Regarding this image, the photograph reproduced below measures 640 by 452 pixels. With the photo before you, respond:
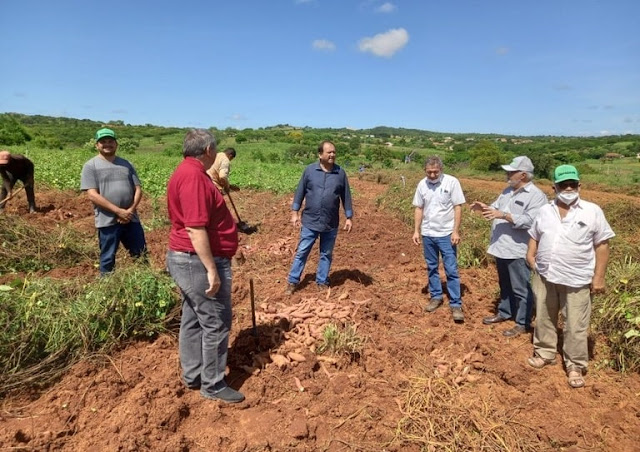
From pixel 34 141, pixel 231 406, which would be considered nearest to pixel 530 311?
pixel 231 406

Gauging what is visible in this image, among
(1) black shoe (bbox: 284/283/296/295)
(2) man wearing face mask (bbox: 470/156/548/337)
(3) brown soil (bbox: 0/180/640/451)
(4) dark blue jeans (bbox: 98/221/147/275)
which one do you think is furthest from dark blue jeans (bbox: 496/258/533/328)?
(4) dark blue jeans (bbox: 98/221/147/275)

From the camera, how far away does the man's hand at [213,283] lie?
2637 mm

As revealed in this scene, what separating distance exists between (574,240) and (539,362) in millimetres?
1177

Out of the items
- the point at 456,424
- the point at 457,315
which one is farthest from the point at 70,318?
the point at 457,315

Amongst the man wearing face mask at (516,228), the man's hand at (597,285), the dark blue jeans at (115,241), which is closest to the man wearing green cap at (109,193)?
the dark blue jeans at (115,241)

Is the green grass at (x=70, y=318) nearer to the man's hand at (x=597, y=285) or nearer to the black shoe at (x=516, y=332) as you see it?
the black shoe at (x=516, y=332)

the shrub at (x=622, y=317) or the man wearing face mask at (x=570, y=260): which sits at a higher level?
the man wearing face mask at (x=570, y=260)

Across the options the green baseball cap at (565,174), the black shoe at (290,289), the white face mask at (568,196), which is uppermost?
the green baseball cap at (565,174)

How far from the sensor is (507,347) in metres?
3.99

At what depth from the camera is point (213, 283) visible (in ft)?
8.70

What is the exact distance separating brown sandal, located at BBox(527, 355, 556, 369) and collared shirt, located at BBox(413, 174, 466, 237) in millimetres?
1471

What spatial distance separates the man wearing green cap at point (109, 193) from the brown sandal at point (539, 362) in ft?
13.8

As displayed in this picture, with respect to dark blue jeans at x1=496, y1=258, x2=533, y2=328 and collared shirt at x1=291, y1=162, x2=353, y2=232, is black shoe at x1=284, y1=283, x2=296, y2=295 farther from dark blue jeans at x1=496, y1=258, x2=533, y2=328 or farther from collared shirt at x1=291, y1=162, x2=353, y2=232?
dark blue jeans at x1=496, y1=258, x2=533, y2=328

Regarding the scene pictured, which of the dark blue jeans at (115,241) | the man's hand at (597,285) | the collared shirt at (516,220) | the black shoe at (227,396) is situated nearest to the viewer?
the black shoe at (227,396)
